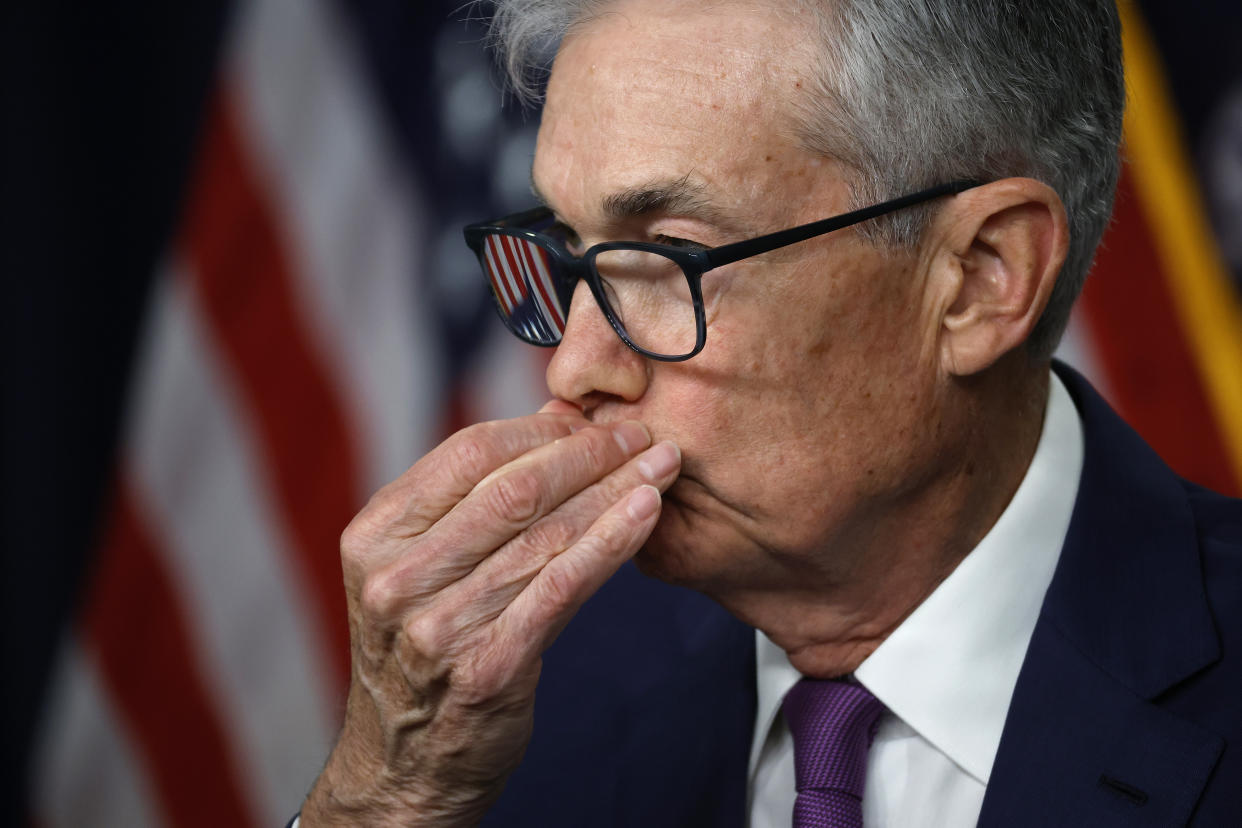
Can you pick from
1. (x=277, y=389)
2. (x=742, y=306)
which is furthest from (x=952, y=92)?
(x=277, y=389)

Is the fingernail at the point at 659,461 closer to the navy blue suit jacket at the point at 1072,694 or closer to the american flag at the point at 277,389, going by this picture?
the navy blue suit jacket at the point at 1072,694

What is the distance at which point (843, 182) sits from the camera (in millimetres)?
1182

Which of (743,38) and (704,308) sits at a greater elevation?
(743,38)

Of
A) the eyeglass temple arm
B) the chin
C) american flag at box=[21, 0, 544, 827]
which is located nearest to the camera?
the eyeglass temple arm

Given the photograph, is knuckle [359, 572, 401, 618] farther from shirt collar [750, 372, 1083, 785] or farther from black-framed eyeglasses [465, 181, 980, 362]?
shirt collar [750, 372, 1083, 785]

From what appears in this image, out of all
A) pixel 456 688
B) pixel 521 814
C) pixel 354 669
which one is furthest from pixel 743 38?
pixel 521 814

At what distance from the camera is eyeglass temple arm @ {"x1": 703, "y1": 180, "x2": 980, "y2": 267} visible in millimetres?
1139

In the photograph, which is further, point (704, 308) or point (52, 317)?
point (52, 317)

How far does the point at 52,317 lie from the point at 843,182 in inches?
88.3

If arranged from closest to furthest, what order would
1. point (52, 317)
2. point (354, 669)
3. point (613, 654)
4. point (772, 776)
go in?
1. point (354, 669)
2. point (772, 776)
3. point (613, 654)
4. point (52, 317)

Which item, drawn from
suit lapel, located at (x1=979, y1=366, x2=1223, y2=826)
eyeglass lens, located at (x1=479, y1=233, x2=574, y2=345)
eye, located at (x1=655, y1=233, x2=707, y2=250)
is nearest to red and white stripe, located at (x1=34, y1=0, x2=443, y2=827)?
eyeglass lens, located at (x1=479, y1=233, x2=574, y2=345)

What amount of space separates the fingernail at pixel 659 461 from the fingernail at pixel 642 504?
0.02m

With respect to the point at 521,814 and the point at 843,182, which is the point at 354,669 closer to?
the point at 521,814

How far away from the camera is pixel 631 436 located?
3.99 ft
